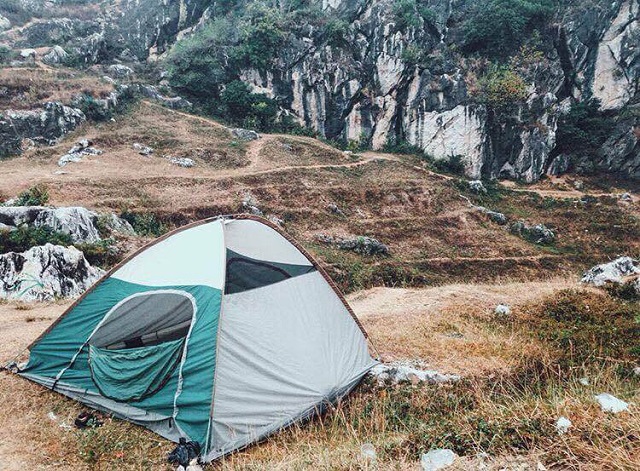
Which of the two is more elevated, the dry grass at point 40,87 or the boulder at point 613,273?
the dry grass at point 40,87

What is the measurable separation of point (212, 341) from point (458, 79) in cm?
3932

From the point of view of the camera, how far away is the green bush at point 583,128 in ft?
121

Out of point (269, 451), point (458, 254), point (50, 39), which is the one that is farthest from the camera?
point (50, 39)

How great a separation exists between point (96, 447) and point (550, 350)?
19.5ft

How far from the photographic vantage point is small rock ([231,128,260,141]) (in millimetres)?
33219

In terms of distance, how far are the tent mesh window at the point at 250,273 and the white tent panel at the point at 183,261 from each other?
13 cm

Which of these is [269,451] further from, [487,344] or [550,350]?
[550,350]

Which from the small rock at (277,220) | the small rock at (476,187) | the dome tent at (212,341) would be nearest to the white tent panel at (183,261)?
the dome tent at (212,341)

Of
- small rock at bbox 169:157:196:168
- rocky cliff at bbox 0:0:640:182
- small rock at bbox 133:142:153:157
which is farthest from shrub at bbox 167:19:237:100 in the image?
small rock at bbox 169:157:196:168

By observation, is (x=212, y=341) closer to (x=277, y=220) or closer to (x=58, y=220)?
(x=58, y=220)

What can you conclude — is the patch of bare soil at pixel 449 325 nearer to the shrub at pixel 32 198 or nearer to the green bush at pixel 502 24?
the shrub at pixel 32 198

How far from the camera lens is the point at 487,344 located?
5914 mm

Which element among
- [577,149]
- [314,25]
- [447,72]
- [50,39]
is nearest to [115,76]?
[50,39]

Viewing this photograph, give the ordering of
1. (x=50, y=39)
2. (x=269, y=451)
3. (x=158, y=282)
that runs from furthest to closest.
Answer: (x=50, y=39) → (x=158, y=282) → (x=269, y=451)
